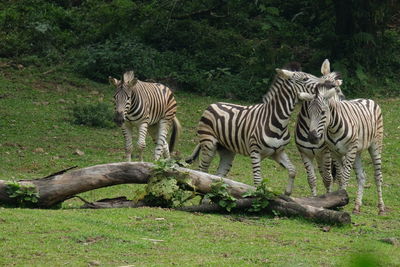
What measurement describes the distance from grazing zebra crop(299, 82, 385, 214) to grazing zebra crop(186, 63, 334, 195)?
0.44 metres

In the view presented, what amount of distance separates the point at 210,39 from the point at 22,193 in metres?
14.4

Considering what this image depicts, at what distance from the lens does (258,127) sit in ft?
37.0

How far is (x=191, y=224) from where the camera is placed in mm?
9070

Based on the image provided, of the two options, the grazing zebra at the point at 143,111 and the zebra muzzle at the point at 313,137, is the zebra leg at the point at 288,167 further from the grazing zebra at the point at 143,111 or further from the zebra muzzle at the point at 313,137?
the grazing zebra at the point at 143,111

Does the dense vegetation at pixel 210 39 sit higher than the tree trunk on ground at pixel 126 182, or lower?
higher

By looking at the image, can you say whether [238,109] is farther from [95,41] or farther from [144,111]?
[95,41]

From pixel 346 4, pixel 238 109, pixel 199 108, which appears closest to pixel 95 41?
pixel 199 108

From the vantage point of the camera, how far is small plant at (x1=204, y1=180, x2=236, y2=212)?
9.83 meters

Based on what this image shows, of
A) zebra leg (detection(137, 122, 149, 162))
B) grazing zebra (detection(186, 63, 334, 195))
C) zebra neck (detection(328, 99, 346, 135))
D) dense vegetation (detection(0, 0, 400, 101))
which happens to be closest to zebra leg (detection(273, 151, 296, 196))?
grazing zebra (detection(186, 63, 334, 195))

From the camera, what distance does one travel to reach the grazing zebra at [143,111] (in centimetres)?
1411

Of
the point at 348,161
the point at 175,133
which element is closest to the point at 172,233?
the point at 348,161

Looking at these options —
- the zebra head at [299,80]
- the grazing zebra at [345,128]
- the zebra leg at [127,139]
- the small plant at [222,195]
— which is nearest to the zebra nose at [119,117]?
the zebra leg at [127,139]

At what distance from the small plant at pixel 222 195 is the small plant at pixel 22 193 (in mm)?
2210

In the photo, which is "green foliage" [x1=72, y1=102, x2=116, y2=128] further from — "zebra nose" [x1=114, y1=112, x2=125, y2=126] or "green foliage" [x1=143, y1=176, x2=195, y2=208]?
"green foliage" [x1=143, y1=176, x2=195, y2=208]
